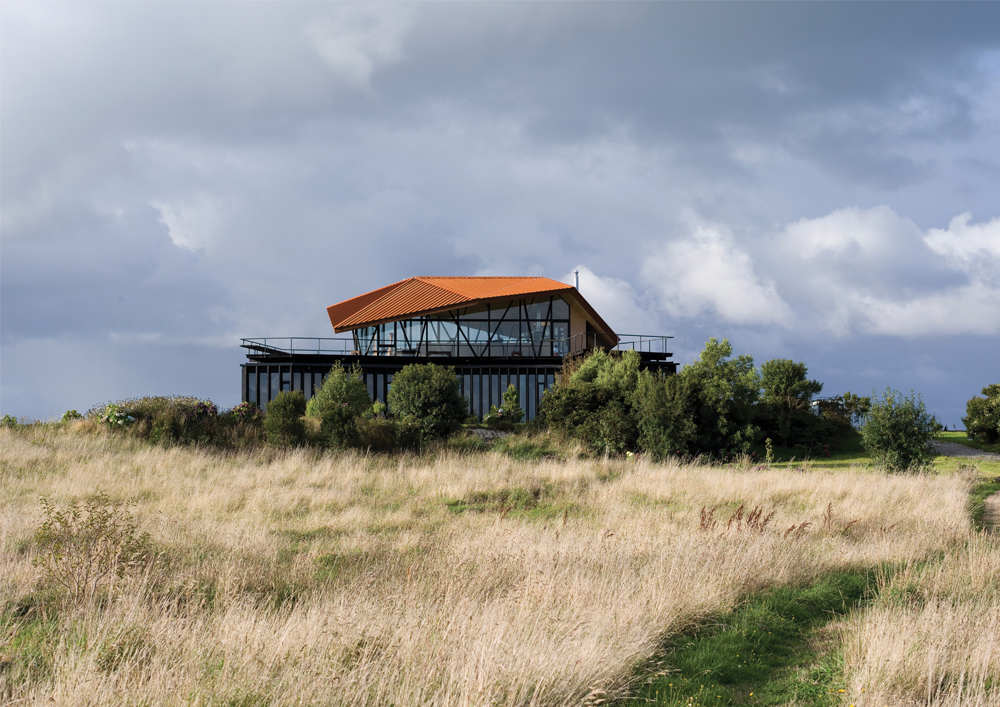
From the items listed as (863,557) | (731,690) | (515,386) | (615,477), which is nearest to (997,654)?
(731,690)

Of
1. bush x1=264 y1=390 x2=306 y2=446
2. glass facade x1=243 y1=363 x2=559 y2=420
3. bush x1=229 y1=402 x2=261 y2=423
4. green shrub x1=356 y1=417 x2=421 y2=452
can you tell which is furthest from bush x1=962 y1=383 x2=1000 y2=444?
bush x1=229 y1=402 x2=261 y2=423

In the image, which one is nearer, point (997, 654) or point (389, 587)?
point (997, 654)

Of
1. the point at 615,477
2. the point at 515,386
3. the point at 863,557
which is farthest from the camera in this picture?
the point at 515,386

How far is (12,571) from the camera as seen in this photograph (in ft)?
25.0

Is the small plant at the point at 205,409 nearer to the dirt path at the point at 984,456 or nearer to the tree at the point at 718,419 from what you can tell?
the tree at the point at 718,419

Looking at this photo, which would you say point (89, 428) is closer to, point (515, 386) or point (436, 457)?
point (436, 457)

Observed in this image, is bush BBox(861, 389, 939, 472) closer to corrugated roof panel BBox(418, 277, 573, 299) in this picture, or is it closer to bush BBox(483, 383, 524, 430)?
bush BBox(483, 383, 524, 430)

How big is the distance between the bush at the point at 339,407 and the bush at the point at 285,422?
2.35 ft

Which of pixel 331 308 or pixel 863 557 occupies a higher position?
pixel 331 308

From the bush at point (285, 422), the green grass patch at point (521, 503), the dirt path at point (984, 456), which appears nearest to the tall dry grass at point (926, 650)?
the green grass patch at point (521, 503)

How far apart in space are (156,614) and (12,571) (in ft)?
8.81

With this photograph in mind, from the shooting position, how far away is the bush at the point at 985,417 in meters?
30.2

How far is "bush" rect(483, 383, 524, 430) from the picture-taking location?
30.4 meters

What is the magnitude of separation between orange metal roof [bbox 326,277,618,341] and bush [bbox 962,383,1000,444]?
20336mm
